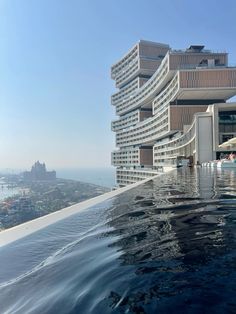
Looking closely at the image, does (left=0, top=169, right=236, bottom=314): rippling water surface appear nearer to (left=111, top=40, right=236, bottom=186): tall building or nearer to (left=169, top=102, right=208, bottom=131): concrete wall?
(left=111, top=40, right=236, bottom=186): tall building

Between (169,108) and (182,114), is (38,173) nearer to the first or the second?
(169,108)

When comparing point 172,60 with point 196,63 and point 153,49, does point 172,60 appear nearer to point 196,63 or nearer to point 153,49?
point 196,63

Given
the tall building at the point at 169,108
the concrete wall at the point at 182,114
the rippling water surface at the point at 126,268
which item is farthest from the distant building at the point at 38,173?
the rippling water surface at the point at 126,268

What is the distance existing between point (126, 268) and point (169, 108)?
74.1m

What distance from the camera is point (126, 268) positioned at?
11.6 feet

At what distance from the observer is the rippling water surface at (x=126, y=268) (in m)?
2.70

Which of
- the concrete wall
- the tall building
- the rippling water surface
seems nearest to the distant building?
the tall building

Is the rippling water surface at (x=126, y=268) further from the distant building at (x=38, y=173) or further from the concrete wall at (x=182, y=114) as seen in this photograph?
the distant building at (x=38, y=173)

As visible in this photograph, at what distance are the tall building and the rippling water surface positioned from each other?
50081 millimetres

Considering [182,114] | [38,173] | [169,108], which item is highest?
[169,108]

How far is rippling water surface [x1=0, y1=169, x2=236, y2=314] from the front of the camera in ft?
8.84

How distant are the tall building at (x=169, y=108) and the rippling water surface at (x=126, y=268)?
50081 mm

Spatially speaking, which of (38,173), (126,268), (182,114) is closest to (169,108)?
(182,114)

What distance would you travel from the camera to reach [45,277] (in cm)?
363
